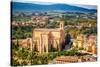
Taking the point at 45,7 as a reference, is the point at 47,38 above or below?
below

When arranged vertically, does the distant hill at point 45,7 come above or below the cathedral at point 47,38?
above

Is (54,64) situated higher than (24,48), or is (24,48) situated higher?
(24,48)

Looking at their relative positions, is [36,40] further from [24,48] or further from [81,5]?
[81,5]

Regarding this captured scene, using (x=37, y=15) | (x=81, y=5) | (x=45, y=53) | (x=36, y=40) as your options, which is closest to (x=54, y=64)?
(x=45, y=53)

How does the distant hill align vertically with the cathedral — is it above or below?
above

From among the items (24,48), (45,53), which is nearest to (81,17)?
(45,53)
